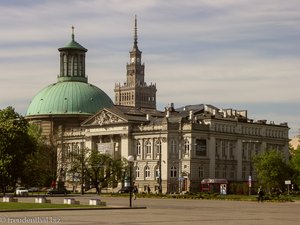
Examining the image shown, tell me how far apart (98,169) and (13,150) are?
128 ft

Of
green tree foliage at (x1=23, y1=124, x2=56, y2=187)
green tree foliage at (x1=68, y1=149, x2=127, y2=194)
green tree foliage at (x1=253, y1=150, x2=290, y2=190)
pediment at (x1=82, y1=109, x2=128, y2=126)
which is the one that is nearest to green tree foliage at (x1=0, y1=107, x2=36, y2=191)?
green tree foliage at (x1=23, y1=124, x2=56, y2=187)

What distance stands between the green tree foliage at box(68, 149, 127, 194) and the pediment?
20.1 metres

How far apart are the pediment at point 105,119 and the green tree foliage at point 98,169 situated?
20.1m

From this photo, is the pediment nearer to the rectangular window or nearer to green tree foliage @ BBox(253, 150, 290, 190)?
the rectangular window

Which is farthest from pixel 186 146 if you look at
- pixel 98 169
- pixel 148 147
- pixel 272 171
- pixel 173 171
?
pixel 272 171

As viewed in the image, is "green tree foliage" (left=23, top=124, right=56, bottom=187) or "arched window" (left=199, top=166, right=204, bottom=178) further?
"arched window" (left=199, top=166, right=204, bottom=178)

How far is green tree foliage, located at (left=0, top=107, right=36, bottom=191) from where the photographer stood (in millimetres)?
113438

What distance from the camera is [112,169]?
153750 millimetres

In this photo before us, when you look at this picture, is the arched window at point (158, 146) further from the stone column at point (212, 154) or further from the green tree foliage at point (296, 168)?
the green tree foliage at point (296, 168)

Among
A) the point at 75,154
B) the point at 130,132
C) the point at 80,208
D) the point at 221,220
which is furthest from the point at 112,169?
the point at 221,220

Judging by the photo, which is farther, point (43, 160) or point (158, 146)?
point (43, 160)

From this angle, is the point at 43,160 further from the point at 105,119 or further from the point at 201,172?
the point at 201,172

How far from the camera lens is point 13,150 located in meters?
115

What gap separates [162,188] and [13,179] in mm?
51778
